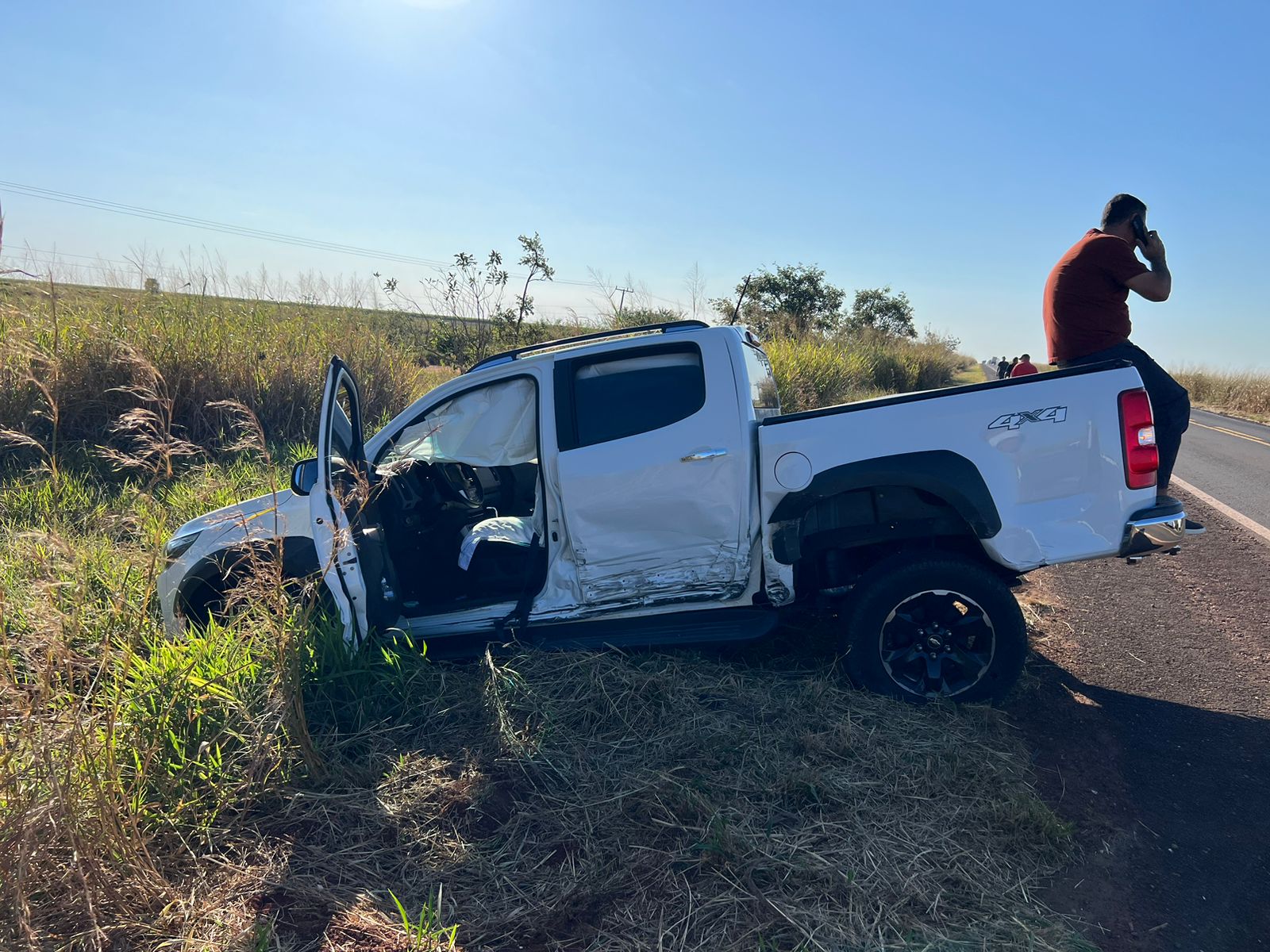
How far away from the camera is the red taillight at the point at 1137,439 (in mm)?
3758

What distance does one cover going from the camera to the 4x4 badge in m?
3.81

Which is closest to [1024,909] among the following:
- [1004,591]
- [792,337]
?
[1004,591]

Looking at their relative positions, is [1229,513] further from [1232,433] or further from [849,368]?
[1232,433]

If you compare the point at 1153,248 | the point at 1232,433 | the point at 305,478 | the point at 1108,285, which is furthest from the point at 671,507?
the point at 1232,433

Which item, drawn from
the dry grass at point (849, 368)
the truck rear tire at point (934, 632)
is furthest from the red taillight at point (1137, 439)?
the dry grass at point (849, 368)

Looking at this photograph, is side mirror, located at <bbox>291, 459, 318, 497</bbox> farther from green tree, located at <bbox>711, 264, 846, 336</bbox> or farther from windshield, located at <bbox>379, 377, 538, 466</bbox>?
green tree, located at <bbox>711, 264, 846, 336</bbox>

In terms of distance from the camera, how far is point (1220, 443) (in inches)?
599

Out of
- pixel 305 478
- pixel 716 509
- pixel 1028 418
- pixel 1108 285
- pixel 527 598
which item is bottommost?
pixel 527 598

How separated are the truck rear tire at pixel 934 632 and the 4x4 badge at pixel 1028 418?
0.70 meters

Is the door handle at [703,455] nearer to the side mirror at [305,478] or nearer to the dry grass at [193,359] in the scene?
the side mirror at [305,478]

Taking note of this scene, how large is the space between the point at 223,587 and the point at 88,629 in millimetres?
660

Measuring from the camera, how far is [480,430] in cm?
468

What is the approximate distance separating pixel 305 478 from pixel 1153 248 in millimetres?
5062

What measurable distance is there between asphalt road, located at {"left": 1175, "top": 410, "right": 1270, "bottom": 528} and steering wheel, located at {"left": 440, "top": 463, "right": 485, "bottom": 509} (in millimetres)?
7640
